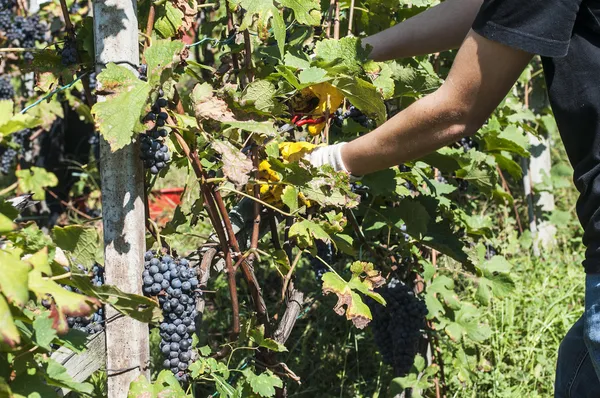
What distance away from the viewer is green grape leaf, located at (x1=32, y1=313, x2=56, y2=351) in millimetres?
1278

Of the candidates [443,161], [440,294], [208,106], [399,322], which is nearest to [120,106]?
[208,106]

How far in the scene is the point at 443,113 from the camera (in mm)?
1676

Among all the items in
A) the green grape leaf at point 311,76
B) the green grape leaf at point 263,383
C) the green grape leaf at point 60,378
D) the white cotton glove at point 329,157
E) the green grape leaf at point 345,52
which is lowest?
the green grape leaf at point 263,383

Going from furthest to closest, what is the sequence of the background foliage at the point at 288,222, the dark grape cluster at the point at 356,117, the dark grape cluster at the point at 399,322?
the dark grape cluster at the point at 399,322 → the dark grape cluster at the point at 356,117 → the background foliage at the point at 288,222

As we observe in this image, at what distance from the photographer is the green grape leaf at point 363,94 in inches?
72.1

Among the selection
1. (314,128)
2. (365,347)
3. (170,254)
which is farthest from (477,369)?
(170,254)

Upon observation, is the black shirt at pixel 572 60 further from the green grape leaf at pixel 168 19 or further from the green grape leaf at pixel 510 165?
the green grape leaf at pixel 510 165

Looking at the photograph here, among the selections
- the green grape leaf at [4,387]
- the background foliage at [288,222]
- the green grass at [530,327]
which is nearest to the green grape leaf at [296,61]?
the background foliage at [288,222]

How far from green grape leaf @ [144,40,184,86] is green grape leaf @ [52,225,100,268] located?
0.41 meters

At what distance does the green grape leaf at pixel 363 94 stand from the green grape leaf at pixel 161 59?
44 cm

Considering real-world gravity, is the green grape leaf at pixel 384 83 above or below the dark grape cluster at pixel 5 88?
above

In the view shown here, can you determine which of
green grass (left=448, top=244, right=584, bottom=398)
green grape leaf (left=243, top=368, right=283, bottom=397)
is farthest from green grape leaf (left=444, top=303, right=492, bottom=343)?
green grape leaf (left=243, top=368, right=283, bottom=397)

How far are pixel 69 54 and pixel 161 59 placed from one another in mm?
349

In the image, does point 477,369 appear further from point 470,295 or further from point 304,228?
point 304,228
